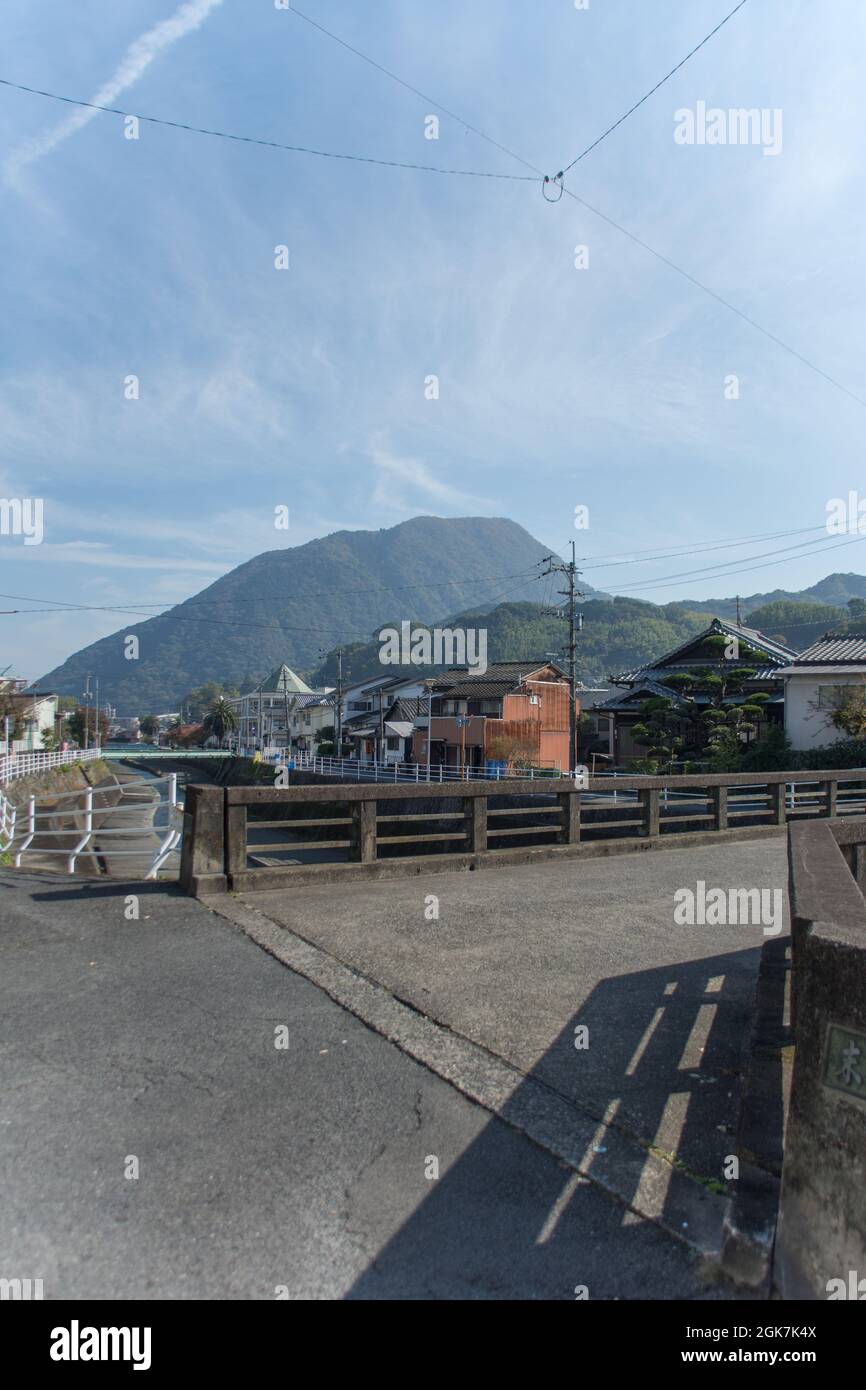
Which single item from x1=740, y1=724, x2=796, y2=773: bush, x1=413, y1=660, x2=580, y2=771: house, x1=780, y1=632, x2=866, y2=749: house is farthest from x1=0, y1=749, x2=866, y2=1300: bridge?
x1=413, y1=660, x2=580, y2=771: house

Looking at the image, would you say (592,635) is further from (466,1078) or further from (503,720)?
(466,1078)

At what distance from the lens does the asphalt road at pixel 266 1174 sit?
2.39 meters

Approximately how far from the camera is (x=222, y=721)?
393ft

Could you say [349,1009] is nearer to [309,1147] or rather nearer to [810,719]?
[309,1147]

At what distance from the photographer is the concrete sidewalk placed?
10.7 ft

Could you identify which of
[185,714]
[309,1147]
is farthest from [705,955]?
[185,714]

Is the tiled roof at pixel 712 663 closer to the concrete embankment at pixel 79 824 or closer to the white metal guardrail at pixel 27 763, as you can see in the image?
the concrete embankment at pixel 79 824

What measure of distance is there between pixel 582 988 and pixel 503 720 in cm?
4061

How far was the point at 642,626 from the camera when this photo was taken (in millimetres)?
162000

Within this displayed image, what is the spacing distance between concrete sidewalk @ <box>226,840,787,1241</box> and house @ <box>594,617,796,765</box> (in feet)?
85.5

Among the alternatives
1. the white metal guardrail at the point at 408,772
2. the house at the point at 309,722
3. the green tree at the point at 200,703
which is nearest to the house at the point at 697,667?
the white metal guardrail at the point at 408,772

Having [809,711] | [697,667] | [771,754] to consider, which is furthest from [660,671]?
[771,754]

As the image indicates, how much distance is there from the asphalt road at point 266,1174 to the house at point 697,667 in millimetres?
29586

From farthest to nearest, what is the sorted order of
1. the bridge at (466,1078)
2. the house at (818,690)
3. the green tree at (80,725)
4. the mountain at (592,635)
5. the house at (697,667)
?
1. the mountain at (592,635)
2. the green tree at (80,725)
3. the house at (697,667)
4. the house at (818,690)
5. the bridge at (466,1078)
